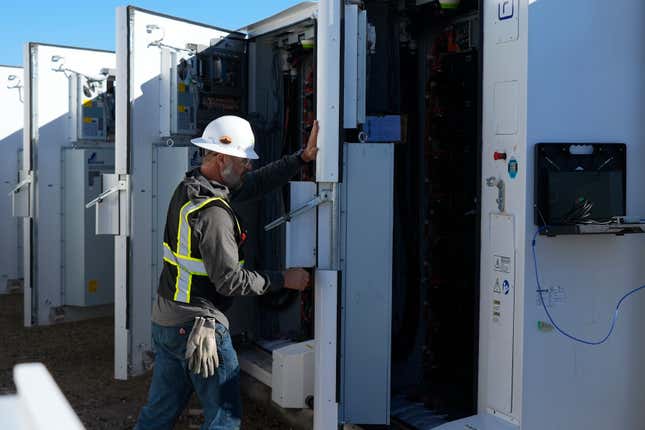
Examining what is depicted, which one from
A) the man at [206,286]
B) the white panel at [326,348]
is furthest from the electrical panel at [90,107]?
the white panel at [326,348]

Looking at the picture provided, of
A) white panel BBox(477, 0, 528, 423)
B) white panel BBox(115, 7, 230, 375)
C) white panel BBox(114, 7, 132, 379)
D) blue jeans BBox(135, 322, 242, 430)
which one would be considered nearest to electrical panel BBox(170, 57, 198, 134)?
white panel BBox(115, 7, 230, 375)

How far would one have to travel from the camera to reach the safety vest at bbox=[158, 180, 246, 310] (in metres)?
3.31

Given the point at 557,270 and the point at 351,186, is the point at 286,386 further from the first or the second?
the point at 557,270

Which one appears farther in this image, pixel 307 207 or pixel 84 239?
pixel 84 239

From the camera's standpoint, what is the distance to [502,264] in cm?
347

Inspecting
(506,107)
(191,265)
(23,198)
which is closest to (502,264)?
(506,107)

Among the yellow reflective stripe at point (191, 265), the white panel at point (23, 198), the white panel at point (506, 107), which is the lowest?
the yellow reflective stripe at point (191, 265)

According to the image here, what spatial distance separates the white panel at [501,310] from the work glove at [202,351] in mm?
1244

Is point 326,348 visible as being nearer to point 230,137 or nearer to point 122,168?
point 230,137

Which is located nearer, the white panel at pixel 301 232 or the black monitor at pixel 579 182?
the black monitor at pixel 579 182

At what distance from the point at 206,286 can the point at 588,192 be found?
1.68 metres

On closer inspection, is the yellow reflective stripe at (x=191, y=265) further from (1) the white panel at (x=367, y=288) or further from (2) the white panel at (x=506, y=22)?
(2) the white panel at (x=506, y=22)

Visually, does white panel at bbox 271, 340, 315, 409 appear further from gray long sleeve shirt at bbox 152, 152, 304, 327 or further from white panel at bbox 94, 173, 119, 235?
white panel at bbox 94, 173, 119, 235

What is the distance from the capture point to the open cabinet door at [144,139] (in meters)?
5.09
